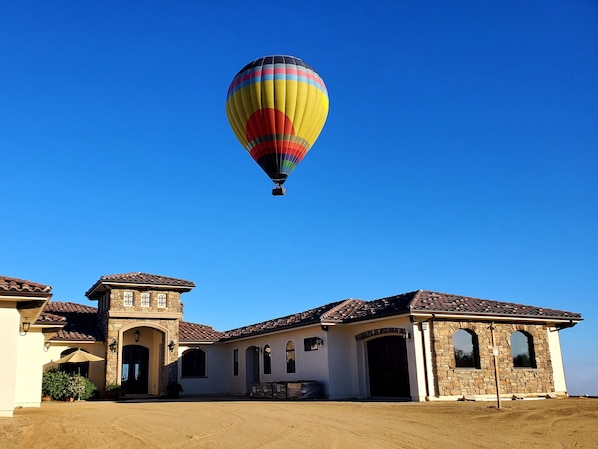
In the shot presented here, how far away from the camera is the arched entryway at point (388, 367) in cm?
1870

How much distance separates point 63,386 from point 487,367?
15794mm

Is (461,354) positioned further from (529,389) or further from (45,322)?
(45,322)

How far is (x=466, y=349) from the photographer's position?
18.8 m

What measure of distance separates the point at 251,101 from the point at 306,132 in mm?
1681

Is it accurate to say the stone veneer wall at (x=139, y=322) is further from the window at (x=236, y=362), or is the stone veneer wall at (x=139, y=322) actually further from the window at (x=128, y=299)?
the window at (x=236, y=362)

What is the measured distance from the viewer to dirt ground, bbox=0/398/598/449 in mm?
8741

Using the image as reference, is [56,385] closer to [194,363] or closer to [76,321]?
[76,321]

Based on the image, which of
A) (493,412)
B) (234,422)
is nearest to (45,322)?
(234,422)

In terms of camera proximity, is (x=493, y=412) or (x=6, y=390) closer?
(x=6, y=390)

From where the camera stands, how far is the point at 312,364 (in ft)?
69.3

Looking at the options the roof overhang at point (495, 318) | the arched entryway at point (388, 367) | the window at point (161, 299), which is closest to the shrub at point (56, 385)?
the window at point (161, 299)

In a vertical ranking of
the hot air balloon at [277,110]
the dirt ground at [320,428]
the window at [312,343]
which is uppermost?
the hot air balloon at [277,110]

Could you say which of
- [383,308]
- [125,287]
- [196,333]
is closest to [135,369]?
[196,333]

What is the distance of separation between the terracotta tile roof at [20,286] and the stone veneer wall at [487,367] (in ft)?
38.3
